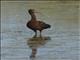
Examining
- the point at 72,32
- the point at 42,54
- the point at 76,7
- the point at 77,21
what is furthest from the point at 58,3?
the point at 42,54

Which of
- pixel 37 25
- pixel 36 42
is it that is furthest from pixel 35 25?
pixel 36 42

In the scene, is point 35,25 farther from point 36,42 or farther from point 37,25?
point 36,42

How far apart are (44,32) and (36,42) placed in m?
0.16

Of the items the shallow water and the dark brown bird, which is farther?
the dark brown bird

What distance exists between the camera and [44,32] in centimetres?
196

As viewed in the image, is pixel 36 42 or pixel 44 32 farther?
pixel 44 32

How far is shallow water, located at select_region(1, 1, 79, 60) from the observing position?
1.72 meters

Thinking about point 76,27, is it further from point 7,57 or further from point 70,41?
point 7,57

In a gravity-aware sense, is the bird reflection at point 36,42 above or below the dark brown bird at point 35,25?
below

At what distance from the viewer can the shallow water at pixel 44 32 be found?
1716mm

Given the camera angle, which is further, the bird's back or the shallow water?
the bird's back

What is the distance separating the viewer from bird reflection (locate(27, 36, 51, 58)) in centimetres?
176

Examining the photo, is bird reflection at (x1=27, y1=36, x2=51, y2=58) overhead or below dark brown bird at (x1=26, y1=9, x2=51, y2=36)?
below

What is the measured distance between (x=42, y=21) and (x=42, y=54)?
1.41 feet
